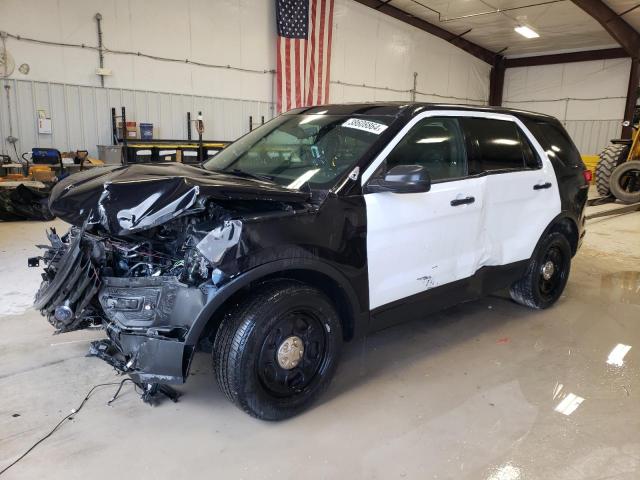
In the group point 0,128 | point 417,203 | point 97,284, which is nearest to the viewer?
point 97,284

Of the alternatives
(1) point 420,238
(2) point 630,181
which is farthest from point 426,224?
(2) point 630,181

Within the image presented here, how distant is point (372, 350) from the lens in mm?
3377

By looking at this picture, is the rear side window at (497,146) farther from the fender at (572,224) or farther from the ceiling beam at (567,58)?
the ceiling beam at (567,58)

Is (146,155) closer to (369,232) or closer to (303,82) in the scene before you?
(303,82)

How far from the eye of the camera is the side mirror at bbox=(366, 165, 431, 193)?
2.53m

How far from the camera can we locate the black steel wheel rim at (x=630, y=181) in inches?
404

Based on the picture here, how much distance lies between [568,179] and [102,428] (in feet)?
12.5

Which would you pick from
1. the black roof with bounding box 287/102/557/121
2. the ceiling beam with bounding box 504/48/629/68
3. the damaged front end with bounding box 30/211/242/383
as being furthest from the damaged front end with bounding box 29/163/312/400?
the ceiling beam with bounding box 504/48/629/68

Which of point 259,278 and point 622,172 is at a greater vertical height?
point 622,172

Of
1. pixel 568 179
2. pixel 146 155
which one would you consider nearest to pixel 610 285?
pixel 568 179

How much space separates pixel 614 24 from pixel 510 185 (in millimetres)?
13462

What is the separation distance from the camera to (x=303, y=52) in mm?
12453

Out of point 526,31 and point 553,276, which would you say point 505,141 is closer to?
point 553,276

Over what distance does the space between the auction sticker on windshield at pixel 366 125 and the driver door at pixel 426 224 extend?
0.12 metres
